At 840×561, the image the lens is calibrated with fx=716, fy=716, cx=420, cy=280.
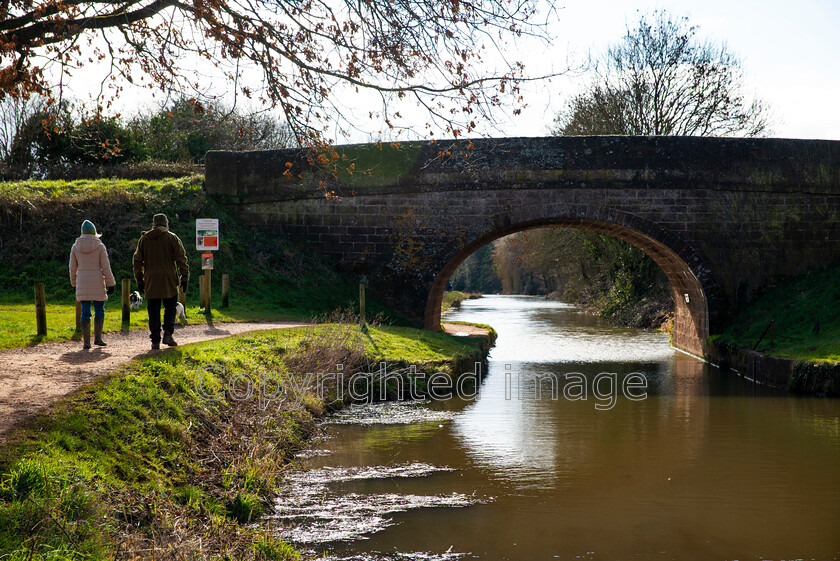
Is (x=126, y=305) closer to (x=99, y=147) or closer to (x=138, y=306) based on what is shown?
(x=138, y=306)

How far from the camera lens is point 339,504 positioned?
18.4 feet

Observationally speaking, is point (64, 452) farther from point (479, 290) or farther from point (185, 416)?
point (479, 290)

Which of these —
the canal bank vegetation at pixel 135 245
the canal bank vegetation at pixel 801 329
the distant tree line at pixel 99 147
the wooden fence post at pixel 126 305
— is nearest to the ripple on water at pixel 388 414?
the wooden fence post at pixel 126 305

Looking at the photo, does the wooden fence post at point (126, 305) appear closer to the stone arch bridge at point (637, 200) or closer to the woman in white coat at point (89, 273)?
the woman in white coat at point (89, 273)

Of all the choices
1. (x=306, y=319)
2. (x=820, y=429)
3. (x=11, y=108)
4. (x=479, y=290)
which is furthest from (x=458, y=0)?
(x=479, y=290)

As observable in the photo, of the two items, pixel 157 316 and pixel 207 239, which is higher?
pixel 207 239

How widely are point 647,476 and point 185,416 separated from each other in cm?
419

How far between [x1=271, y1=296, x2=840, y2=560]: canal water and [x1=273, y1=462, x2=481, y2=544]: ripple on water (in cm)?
2

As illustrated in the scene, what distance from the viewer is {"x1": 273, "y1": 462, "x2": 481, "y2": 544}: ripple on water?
504 cm

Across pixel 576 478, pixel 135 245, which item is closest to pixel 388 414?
pixel 576 478

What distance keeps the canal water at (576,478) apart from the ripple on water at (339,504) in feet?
0.05

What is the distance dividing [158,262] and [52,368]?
1604 millimetres

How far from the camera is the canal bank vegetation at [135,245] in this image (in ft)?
48.4

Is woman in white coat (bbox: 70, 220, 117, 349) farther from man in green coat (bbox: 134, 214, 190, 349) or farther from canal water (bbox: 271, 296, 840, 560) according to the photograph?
canal water (bbox: 271, 296, 840, 560)
